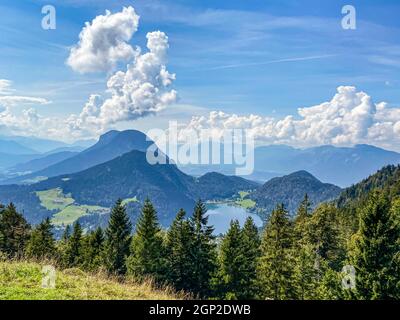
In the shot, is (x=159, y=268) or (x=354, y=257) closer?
(x=354, y=257)

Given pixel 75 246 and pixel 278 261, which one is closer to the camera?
pixel 278 261

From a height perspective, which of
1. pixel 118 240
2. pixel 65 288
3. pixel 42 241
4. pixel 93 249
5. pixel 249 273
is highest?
pixel 65 288

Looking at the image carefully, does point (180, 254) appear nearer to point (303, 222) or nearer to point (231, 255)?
point (231, 255)

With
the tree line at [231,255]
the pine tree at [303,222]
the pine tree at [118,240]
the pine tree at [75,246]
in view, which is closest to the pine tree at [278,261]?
the tree line at [231,255]

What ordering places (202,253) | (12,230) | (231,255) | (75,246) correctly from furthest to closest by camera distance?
(12,230) → (75,246) → (202,253) → (231,255)

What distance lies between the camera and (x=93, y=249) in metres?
61.4

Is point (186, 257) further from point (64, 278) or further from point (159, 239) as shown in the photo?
point (64, 278)

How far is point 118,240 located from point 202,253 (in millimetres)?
14871

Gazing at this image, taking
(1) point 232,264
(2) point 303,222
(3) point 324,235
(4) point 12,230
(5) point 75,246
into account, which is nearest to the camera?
(1) point 232,264

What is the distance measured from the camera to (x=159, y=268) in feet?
169

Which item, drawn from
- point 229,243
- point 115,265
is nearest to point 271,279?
point 229,243

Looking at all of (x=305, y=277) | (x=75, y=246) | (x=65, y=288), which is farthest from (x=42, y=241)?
(x=65, y=288)
